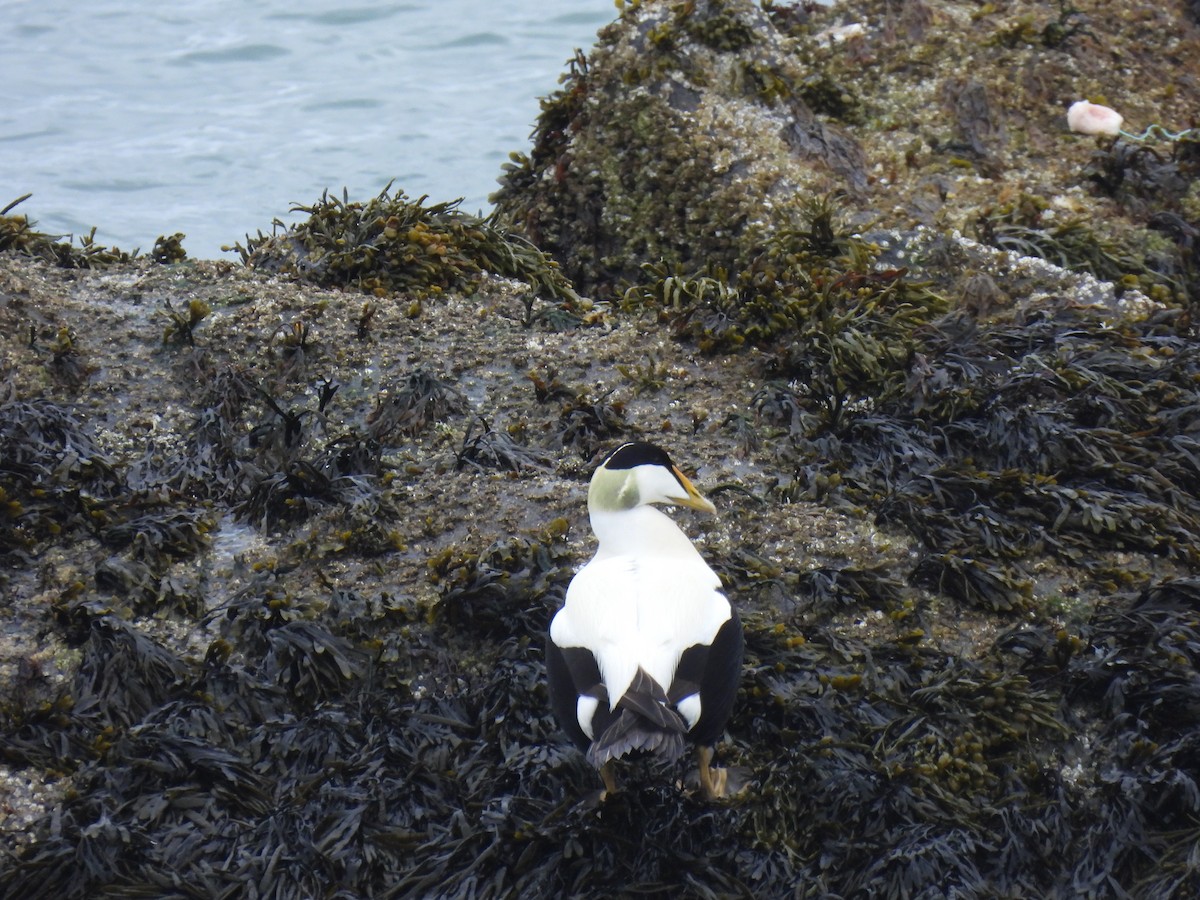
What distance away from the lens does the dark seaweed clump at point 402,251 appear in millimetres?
5836

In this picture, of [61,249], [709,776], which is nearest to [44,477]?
[61,249]

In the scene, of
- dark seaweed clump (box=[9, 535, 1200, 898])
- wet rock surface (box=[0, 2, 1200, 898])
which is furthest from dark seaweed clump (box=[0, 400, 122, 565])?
dark seaweed clump (box=[9, 535, 1200, 898])

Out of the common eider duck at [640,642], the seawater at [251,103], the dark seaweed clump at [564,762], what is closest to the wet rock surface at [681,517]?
the dark seaweed clump at [564,762]

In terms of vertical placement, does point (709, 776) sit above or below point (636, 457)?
below

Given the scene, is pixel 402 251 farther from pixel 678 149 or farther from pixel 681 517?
pixel 681 517

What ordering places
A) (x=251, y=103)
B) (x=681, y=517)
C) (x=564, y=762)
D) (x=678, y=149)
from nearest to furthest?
(x=564, y=762) < (x=681, y=517) < (x=678, y=149) < (x=251, y=103)

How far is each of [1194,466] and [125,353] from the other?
4165mm

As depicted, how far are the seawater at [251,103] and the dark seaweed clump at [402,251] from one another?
667cm

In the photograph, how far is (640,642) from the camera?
3.23 meters

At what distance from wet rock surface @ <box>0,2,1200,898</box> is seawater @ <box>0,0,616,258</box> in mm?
6884

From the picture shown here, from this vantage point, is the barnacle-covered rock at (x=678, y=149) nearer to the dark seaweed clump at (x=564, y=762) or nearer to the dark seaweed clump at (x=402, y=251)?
the dark seaweed clump at (x=402, y=251)

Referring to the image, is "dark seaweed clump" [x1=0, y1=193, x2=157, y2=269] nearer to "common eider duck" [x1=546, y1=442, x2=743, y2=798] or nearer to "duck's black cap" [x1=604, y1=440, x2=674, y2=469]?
"duck's black cap" [x1=604, y1=440, x2=674, y2=469]

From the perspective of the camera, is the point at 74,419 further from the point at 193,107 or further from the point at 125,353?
the point at 193,107

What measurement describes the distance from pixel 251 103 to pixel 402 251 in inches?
431
